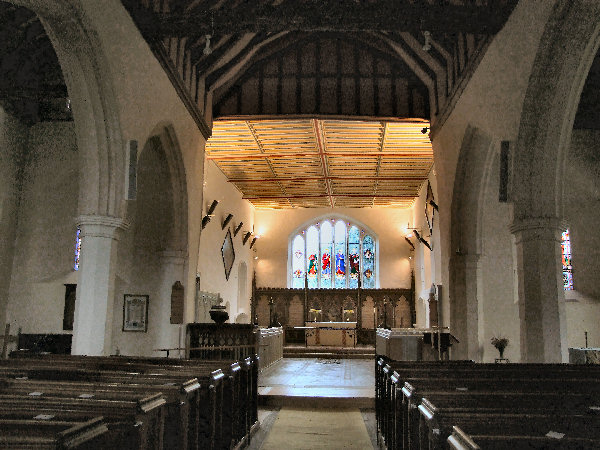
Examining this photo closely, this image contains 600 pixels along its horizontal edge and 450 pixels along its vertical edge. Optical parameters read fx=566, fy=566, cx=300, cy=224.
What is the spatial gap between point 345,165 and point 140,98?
307 inches

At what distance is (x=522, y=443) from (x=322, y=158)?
39.7ft

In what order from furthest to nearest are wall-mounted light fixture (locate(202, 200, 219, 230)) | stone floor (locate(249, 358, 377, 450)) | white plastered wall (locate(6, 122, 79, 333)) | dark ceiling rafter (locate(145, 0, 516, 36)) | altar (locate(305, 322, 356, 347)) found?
1. altar (locate(305, 322, 356, 347))
2. wall-mounted light fixture (locate(202, 200, 219, 230))
3. white plastered wall (locate(6, 122, 79, 333))
4. dark ceiling rafter (locate(145, 0, 516, 36))
5. stone floor (locate(249, 358, 377, 450))

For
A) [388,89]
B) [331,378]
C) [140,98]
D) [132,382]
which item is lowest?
[331,378]

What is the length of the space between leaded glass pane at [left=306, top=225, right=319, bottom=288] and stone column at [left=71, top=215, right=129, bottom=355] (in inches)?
526

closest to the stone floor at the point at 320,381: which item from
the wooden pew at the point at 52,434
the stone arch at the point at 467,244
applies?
the stone arch at the point at 467,244

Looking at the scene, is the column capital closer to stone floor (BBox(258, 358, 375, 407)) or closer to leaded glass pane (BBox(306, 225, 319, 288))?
stone floor (BBox(258, 358, 375, 407))

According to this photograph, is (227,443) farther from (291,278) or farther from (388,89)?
(291,278)

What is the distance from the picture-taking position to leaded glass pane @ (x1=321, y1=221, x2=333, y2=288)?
1944cm

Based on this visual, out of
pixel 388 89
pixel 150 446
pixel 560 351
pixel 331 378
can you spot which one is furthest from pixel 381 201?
pixel 150 446

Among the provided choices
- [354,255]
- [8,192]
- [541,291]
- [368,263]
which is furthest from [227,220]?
[541,291]

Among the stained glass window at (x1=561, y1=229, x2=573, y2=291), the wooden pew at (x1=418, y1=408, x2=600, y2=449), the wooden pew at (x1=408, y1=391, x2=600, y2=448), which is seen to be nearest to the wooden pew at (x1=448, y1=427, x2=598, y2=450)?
the wooden pew at (x1=418, y1=408, x2=600, y2=449)

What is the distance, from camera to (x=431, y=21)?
22.5 ft

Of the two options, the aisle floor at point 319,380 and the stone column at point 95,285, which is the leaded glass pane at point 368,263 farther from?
the stone column at point 95,285

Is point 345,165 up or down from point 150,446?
up
